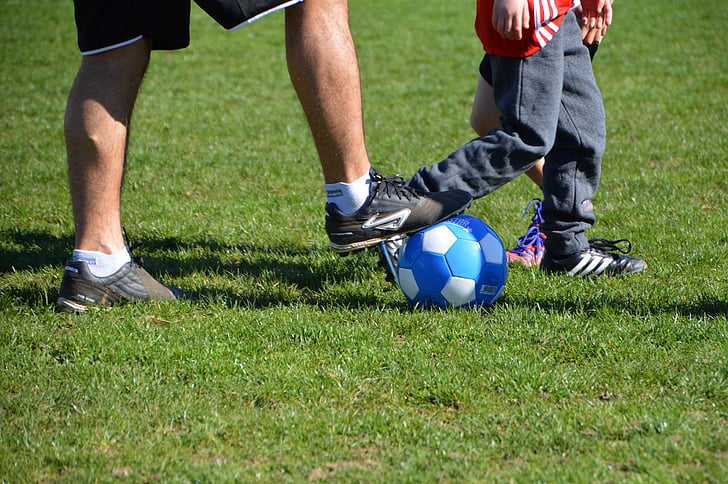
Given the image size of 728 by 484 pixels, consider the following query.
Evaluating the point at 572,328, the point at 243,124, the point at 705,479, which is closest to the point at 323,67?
the point at 572,328

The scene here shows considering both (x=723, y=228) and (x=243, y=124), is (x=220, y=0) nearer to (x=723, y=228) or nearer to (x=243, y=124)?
(x=723, y=228)

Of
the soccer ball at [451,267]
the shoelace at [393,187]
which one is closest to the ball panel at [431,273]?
the soccer ball at [451,267]

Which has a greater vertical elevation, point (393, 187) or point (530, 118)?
point (530, 118)

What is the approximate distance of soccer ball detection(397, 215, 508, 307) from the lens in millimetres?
3936

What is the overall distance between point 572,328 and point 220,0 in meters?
1.88

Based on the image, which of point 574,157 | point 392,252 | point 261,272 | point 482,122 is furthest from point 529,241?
point 261,272

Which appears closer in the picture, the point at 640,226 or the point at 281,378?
the point at 281,378

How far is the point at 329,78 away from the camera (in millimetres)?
3805

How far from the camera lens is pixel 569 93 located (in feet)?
14.6

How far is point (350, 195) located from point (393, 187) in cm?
20

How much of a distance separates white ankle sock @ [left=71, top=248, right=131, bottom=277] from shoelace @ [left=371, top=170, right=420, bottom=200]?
114 cm

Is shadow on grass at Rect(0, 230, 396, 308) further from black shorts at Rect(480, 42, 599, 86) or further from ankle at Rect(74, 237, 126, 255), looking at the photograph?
black shorts at Rect(480, 42, 599, 86)

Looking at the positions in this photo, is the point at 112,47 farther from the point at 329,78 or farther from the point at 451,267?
the point at 451,267

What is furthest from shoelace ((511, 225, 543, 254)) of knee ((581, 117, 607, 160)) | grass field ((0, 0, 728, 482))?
knee ((581, 117, 607, 160))
